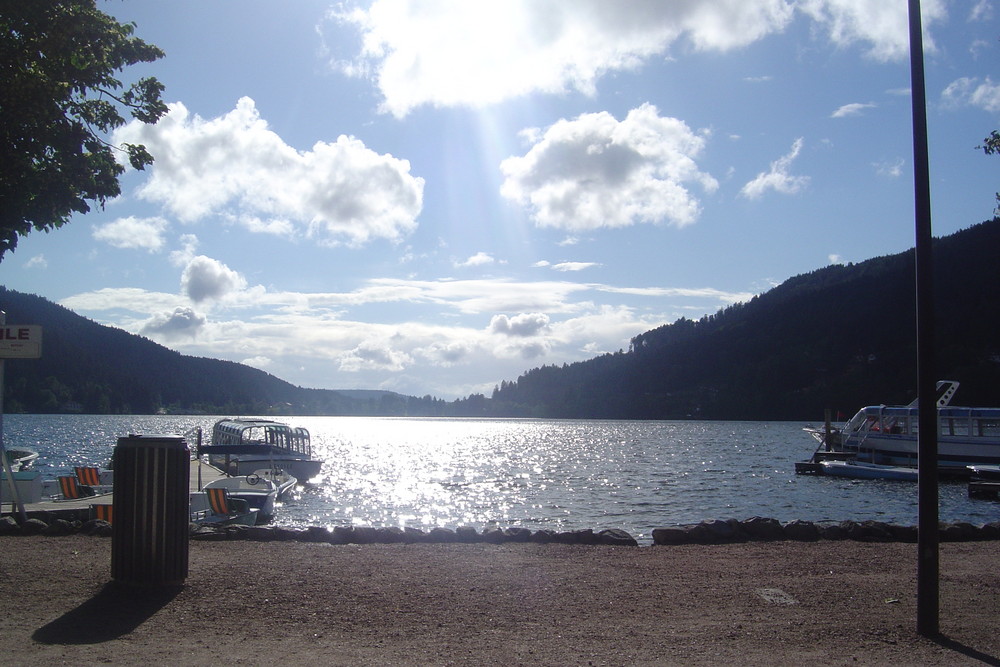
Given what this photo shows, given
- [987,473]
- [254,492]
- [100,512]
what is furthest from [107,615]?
[987,473]

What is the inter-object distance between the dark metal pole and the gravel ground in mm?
473

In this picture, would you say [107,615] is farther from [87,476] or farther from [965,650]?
[87,476]

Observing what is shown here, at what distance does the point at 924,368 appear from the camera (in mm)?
7828

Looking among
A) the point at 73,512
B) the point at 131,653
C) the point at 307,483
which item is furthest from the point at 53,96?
the point at 307,483

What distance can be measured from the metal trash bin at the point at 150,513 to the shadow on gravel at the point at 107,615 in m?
0.17

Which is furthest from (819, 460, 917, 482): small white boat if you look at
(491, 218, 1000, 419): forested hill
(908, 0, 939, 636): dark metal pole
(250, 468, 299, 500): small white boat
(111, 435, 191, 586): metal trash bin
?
(491, 218, 1000, 419): forested hill

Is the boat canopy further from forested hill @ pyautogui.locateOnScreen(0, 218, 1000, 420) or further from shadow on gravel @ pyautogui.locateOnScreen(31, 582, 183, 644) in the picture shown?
forested hill @ pyautogui.locateOnScreen(0, 218, 1000, 420)

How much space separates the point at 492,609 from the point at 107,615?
12.3 feet

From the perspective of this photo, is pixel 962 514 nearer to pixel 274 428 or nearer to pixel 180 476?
pixel 180 476

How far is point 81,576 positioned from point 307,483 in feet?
132

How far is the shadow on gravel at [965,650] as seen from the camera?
22.9 feet

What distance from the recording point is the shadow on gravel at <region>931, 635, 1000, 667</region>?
6.99 metres

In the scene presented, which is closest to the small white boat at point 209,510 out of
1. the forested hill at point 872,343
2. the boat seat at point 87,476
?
the boat seat at point 87,476

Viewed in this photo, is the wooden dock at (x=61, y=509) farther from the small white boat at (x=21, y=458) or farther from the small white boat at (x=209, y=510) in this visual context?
the small white boat at (x=21, y=458)
